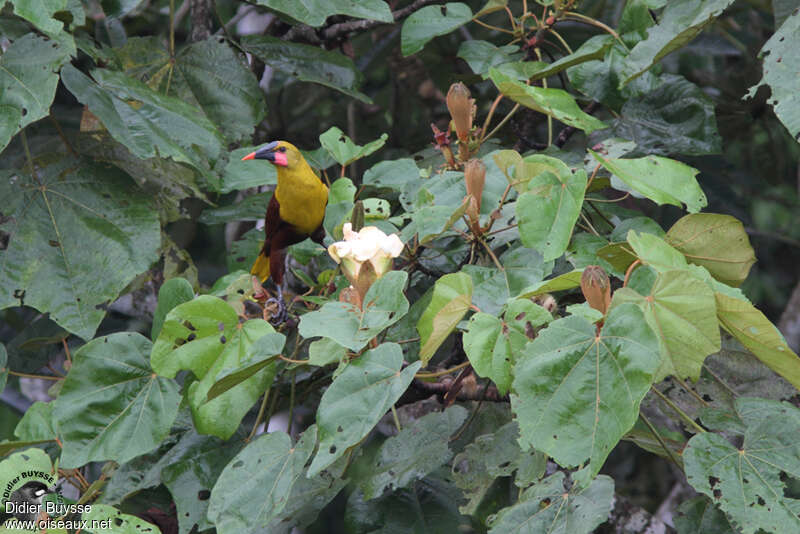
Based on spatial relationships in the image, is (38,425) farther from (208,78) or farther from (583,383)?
(583,383)

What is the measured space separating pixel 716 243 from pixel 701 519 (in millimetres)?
437

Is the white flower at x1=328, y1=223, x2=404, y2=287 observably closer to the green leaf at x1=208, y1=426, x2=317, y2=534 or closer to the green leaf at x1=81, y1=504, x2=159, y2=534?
the green leaf at x1=208, y1=426, x2=317, y2=534

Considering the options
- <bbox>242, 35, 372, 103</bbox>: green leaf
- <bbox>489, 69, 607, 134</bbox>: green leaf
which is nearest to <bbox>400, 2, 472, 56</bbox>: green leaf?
<bbox>242, 35, 372, 103</bbox>: green leaf

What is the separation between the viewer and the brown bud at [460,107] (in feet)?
4.34

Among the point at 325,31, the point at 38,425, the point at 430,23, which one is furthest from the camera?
the point at 325,31

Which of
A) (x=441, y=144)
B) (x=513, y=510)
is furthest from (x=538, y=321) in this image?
(x=441, y=144)

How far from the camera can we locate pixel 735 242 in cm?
117

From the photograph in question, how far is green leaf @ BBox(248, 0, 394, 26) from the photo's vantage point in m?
1.62

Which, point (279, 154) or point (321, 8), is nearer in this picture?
point (279, 154)

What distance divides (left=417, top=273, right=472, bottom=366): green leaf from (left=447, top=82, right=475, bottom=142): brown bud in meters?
0.35

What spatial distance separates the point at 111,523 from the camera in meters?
1.28

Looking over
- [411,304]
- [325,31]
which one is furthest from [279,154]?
[325,31]

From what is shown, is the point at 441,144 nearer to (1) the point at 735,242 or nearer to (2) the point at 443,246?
(2) the point at 443,246

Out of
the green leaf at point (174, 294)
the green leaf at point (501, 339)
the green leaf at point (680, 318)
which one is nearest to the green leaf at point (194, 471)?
the green leaf at point (174, 294)
